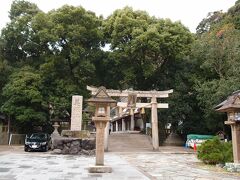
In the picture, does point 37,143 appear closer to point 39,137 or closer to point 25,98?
point 39,137

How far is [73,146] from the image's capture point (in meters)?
21.2

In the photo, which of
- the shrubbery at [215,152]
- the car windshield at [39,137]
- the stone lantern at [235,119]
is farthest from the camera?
the car windshield at [39,137]

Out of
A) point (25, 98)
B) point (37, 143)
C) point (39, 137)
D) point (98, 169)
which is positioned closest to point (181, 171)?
point (98, 169)

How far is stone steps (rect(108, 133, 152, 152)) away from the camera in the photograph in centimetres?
2733

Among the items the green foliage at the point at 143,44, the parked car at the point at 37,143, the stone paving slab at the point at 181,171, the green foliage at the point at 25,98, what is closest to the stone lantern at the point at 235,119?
the stone paving slab at the point at 181,171

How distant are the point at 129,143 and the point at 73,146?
9597mm

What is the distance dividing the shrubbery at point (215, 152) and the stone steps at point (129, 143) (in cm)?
1166

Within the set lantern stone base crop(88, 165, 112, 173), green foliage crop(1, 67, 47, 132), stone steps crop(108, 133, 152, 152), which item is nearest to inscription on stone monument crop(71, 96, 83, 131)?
stone steps crop(108, 133, 152, 152)

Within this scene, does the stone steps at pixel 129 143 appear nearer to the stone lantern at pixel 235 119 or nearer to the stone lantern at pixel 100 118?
the stone lantern at pixel 235 119

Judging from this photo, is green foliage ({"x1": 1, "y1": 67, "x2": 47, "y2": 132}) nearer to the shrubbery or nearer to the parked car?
the parked car

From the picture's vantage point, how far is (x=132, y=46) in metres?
29.6

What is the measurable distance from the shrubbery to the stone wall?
27.3 feet

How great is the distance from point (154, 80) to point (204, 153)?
721 inches

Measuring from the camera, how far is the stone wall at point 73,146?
21.1 metres
